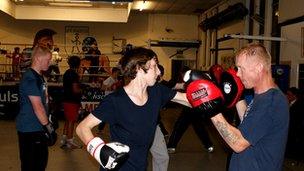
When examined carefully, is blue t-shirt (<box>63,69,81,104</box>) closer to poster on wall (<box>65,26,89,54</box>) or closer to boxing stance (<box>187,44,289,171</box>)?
boxing stance (<box>187,44,289,171</box>)

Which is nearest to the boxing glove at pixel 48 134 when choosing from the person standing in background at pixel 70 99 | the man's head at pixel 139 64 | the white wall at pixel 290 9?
the man's head at pixel 139 64

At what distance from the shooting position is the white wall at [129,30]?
15461 mm

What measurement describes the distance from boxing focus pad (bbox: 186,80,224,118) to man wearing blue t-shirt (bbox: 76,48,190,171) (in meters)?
0.29

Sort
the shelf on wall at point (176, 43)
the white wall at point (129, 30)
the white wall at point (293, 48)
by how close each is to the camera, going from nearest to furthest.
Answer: the white wall at point (293, 48)
the white wall at point (129, 30)
the shelf on wall at point (176, 43)

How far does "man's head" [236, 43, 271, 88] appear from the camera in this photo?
83.7 inches

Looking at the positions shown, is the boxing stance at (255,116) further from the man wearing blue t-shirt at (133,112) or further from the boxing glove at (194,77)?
the man wearing blue t-shirt at (133,112)

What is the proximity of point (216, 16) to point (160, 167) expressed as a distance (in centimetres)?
946

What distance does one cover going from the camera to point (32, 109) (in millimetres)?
3260

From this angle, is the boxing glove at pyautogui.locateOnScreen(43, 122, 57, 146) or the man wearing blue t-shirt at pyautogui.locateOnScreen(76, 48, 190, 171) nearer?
the man wearing blue t-shirt at pyautogui.locateOnScreen(76, 48, 190, 171)

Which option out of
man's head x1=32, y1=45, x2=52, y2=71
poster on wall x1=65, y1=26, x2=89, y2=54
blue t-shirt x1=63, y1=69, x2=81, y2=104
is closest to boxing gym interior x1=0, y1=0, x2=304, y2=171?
poster on wall x1=65, y1=26, x2=89, y2=54

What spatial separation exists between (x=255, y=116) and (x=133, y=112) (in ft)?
2.19

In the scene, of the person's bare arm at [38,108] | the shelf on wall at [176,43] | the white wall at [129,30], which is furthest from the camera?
the shelf on wall at [176,43]

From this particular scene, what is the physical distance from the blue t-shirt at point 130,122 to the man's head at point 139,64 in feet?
0.38

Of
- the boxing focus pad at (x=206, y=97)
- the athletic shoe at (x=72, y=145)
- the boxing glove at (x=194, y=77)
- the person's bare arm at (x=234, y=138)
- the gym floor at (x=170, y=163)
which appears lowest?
the gym floor at (x=170, y=163)
